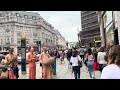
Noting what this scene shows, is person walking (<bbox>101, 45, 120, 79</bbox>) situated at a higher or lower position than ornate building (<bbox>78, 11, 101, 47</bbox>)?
lower

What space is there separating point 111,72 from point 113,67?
0.07 meters

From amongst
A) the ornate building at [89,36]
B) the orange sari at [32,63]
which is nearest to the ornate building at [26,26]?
the orange sari at [32,63]

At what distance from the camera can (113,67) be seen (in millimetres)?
2840

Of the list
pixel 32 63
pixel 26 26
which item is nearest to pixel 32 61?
pixel 32 63

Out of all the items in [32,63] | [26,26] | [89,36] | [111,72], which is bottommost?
[32,63]

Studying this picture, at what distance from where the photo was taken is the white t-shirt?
9.02 feet

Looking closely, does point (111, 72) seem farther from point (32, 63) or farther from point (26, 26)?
point (26, 26)

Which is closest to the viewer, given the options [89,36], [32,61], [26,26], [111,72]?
[111,72]

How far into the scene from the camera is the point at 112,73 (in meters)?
2.79

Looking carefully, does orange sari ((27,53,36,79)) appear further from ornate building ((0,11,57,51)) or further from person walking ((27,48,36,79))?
ornate building ((0,11,57,51))

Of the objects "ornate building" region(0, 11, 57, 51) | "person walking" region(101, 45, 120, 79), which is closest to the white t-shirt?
"person walking" region(101, 45, 120, 79)
